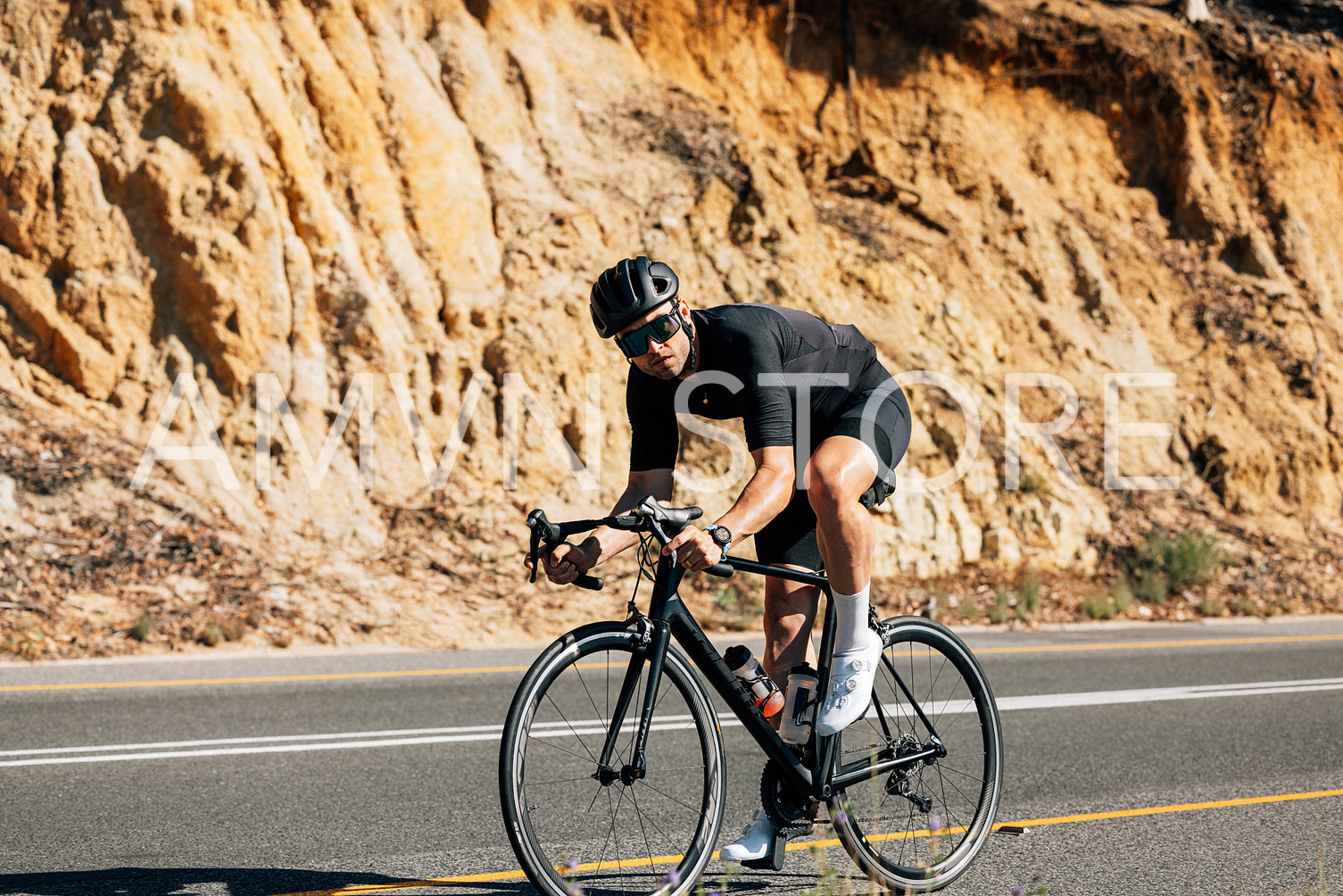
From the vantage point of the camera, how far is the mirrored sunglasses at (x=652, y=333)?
3.54m

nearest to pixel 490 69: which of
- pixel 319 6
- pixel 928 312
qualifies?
pixel 319 6

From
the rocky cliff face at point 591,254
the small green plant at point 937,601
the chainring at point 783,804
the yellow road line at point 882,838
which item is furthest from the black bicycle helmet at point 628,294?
the small green plant at point 937,601

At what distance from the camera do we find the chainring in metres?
3.73

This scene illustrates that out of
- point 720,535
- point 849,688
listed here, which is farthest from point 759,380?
point 849,688

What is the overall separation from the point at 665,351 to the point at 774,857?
5.58ft

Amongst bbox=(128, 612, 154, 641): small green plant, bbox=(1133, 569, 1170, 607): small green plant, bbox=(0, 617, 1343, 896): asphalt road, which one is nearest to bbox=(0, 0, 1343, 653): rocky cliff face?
bbox=(128, 612, 154, 641): small green plant

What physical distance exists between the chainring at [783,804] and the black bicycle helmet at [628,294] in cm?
152

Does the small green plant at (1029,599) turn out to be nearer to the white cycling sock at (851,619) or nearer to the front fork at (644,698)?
the white cycling sock at (851,619)

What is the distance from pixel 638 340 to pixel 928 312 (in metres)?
Result: 14.0

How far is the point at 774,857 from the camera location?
3.77 m

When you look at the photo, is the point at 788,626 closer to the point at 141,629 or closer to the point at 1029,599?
the point at 141,629

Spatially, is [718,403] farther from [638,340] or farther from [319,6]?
[319,6]

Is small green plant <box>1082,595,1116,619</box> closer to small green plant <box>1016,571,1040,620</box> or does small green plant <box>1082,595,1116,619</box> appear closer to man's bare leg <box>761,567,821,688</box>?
small green plant <box>1016,571,1040,620</box>

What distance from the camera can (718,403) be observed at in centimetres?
374
